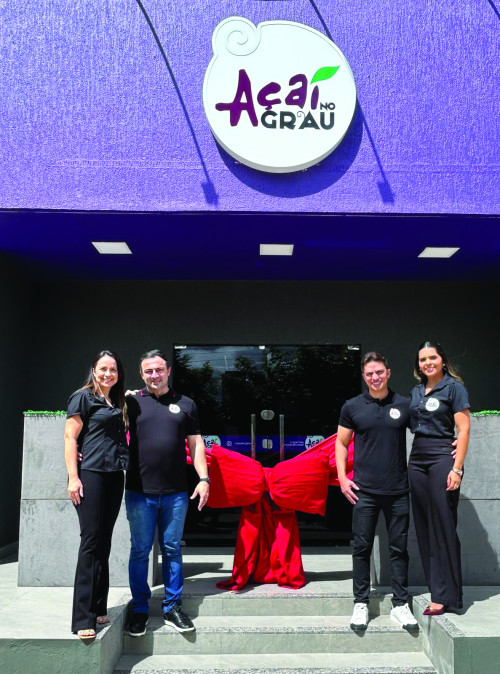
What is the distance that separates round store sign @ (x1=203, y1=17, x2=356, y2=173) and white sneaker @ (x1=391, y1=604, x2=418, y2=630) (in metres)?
3.65

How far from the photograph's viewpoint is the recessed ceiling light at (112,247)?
626 cm

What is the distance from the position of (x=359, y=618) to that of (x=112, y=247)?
4.06 metres

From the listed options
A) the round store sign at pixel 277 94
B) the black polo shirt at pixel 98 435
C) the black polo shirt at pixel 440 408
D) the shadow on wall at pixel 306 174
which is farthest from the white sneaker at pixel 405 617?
the round store sign at pixel 277 94

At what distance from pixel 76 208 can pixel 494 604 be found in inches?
179

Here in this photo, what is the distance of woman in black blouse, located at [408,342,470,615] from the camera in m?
4.31

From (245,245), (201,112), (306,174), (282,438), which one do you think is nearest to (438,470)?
(306,174)

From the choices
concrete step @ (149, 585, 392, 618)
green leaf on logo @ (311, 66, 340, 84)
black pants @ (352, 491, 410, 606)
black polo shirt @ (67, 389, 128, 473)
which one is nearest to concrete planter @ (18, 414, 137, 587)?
concrete step @ (149, 585, 392, 618)

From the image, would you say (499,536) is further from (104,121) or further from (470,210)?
(104,121)

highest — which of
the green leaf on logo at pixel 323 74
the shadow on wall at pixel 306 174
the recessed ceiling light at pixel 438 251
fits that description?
the green leaf on logo at pixel 323 74

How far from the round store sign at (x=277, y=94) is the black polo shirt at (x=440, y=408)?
2431 millimetres

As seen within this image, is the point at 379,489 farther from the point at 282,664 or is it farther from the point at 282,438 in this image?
the point at 282,438

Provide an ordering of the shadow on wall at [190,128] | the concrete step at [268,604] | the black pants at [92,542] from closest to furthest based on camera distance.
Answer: the black pants at [92,542] → the concrete step at [268,604] → the shadow on wall at [190,128]

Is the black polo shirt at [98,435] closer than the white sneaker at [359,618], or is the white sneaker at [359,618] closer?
the black polo shirt at [98,435]

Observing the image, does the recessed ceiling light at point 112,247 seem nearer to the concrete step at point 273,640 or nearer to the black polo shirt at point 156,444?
the black polo shirt at point 156,444
